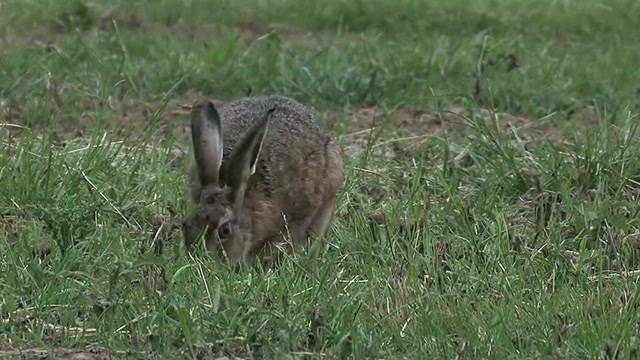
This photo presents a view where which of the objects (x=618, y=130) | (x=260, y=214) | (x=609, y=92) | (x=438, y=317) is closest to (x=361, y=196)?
(x=260, y=214)

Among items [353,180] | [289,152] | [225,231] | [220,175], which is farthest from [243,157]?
[353,180]

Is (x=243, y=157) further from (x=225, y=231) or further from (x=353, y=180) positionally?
(x=353, y=180)

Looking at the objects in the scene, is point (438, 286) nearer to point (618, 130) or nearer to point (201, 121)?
point (201, 121)

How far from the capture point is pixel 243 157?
6238 mm

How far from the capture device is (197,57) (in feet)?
32.0

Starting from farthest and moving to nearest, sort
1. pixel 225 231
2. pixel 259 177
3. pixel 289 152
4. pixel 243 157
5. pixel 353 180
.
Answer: pixel 353 180 → pixel 289 152 → pixel 259 177 → pixel 243 157 → pixel 225 231

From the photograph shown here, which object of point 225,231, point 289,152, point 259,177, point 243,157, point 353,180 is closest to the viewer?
point 225,231

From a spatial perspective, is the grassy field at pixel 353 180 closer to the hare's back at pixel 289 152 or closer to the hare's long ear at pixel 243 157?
the hare's back at pixel 289 152

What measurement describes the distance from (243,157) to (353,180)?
115 cm

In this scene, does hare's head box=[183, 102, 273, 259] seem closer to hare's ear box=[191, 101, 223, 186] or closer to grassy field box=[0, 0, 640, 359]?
hare's ear box=[191, 101, 223, 186]

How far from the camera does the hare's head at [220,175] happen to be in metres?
6.10

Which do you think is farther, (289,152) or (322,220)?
(289,152)

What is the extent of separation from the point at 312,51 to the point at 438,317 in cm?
511

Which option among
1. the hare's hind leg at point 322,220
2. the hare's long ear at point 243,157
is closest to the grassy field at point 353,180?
the hare's hind leg at point 322,220
